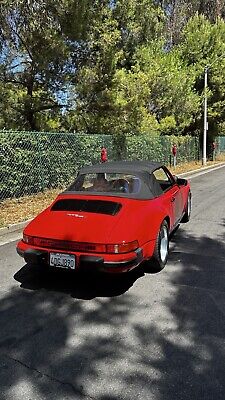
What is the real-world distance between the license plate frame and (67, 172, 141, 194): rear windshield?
4.37 ft

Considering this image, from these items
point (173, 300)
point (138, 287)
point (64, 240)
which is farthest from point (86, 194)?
point (173, 300)

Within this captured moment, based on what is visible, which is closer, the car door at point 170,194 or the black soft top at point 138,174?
the black soft top at point 138,174

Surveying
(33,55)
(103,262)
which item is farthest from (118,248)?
(33,55)

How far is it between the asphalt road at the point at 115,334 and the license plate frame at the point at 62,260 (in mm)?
371

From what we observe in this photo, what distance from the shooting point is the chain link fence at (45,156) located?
937 centimetres

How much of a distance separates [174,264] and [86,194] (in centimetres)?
153

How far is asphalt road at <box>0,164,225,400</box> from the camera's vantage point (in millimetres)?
2666

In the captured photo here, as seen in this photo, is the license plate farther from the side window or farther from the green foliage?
the green foliage

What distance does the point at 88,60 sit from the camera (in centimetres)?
1252

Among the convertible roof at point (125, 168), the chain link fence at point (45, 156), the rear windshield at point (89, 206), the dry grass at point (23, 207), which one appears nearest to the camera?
the rear windshield at point (89, 206)

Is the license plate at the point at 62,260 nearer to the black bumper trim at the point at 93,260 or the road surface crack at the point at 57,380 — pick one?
the black bumper trim at the point at 93,260

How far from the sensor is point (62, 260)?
4082mm

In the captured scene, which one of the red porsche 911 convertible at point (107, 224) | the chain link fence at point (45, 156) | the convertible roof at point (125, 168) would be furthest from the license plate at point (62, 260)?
the chain link fence at point (45, 156)

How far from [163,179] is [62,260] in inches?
105
